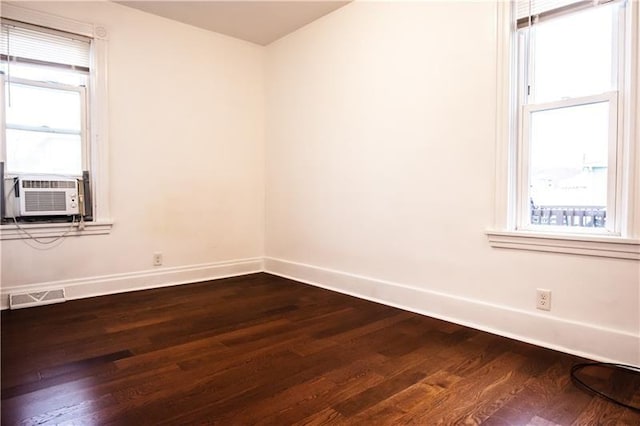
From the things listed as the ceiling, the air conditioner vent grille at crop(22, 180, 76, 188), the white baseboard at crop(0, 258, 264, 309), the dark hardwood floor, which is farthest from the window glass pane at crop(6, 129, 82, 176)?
the ceiling

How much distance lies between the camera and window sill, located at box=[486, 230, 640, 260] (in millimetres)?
1992

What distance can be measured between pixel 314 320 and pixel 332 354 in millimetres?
598

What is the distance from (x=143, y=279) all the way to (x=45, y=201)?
102 centimetres

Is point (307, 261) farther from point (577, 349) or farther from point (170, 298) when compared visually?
point (577, 349)

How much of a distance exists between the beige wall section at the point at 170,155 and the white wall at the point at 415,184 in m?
0.41

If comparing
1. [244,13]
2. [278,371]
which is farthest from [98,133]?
[278,371]

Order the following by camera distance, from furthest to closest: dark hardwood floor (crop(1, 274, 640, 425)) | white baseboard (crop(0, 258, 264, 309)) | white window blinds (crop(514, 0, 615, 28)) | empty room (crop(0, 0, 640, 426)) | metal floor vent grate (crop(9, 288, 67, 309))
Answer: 1. white baseboard (crop(0, 258, 264, 309))
2. metal floor vent grate (crop(9, 288, 67, 309))
3. white window blinds (crop(514, 0, 615, 28))
4. empty room (crop(0, 0, 640, 426))
5. dark hardwood floor (crop(1, 274, 640, 425))

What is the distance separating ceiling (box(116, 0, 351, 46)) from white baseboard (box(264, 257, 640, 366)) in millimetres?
2356

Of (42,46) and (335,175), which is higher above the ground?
(42,46)

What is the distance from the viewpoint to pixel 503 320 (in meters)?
2.45

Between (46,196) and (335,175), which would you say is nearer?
(46,196)

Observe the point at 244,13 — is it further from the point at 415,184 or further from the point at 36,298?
the point at 36,298

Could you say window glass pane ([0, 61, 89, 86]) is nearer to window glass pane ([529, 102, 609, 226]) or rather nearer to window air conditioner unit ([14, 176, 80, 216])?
window air conditioner unit ([14, 176, 80, 216])

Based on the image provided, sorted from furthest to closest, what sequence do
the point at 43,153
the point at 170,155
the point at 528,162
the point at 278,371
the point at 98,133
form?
the point at 170,155, the point at 98,133, the point at 43,153, the point at 528,162, the point at 278,371
